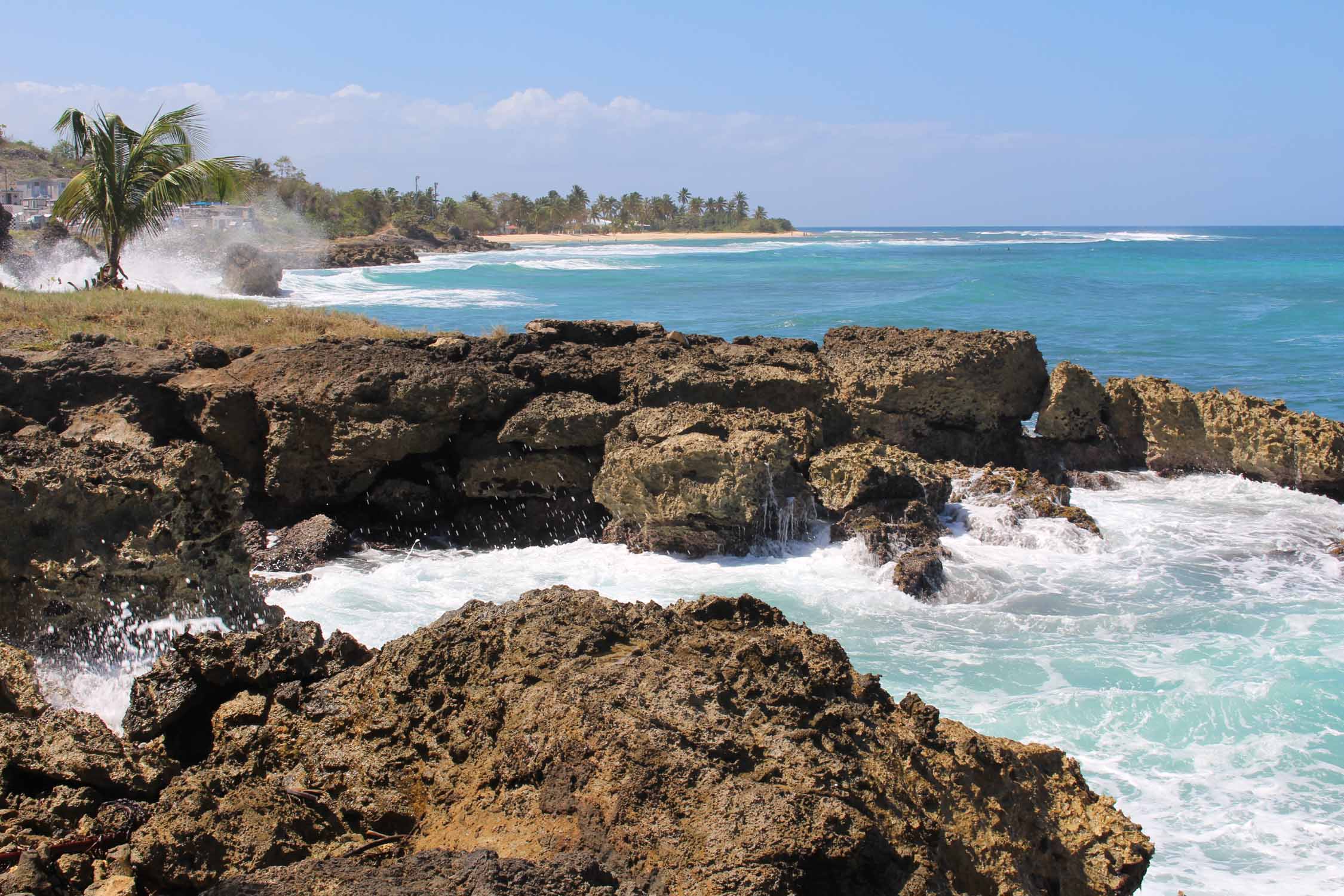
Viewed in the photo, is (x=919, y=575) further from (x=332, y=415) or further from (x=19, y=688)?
(x=19, y=688)

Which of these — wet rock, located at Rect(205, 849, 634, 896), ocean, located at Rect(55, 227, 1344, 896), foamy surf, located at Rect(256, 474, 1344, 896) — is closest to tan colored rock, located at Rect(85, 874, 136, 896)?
wet rock, located at Rect(205, 849, 634, 896)

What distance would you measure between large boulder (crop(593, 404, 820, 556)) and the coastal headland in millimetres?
37

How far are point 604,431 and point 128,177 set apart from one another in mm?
11381

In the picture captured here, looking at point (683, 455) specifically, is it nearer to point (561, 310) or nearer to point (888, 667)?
point (888, 667)

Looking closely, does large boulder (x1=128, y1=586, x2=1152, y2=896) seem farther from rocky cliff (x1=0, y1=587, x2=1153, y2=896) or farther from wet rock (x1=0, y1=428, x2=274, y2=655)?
wet rock (x1=0, y1=428, x2=274, y2=655)

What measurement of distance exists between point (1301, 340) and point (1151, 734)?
27162 millimetres

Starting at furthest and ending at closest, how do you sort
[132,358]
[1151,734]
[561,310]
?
[561,310], [132,358], [1151,734]

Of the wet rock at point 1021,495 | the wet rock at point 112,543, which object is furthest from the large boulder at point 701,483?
the wet rock at point 112,543

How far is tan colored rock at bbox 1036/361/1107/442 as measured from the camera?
43.5 feet

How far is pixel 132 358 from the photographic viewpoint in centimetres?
1062

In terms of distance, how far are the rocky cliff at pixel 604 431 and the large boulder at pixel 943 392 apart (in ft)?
0.10

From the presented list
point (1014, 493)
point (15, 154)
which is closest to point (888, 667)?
point (1014, 493)

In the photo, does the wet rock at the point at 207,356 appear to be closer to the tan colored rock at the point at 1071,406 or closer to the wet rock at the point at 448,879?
the wet rock at the point at 448,879

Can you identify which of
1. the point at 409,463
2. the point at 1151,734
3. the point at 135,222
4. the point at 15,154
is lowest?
the point at 1151,734
